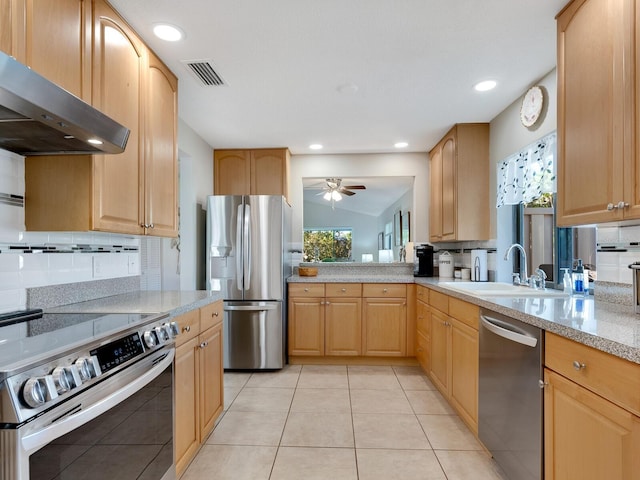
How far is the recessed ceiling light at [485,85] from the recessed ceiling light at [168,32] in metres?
1.94

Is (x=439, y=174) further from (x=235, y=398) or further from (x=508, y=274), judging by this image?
(x=235, y=398)

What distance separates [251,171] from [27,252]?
8.30 feet

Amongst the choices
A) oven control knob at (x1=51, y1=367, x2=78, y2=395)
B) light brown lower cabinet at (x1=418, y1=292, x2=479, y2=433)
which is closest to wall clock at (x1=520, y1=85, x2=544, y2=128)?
light brown lower cabinet at (x1=418, y1=292, x2=479, y2=433)

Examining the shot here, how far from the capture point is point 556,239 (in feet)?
8.25

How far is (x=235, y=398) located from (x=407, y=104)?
8.85ft

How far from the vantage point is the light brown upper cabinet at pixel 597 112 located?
1.34 m

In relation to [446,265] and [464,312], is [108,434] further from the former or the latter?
[446,265]

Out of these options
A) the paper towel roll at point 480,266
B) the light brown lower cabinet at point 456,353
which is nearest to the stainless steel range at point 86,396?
the light brown lower cabinet at point 456,353

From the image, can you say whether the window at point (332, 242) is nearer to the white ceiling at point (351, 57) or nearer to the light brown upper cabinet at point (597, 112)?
the white ceiling at point (351, 57)

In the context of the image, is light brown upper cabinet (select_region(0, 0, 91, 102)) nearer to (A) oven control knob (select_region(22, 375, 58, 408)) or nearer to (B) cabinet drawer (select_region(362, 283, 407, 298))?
(A) oven control knob (select_region(22, 375, 58, 408))

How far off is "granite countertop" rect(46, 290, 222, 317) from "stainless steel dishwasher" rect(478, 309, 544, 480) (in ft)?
5.15

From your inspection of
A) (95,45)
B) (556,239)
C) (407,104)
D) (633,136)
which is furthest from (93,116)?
(556,239)

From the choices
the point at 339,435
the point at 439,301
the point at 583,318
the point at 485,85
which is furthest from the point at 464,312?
the point at 485,85

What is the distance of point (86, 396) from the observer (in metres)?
1.08
